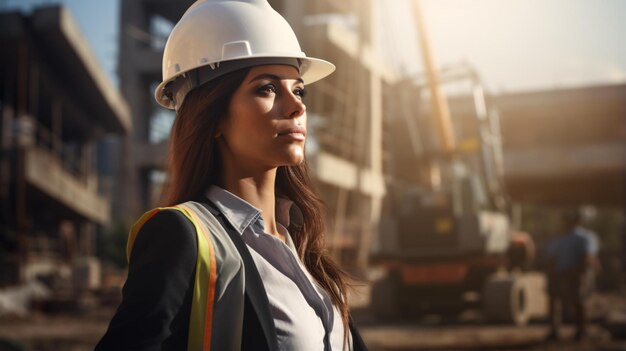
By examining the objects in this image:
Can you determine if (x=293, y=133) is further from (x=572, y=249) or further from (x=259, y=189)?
(x=572, y=249)

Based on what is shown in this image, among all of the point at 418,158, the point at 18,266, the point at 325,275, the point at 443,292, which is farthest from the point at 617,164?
the point at 325,275

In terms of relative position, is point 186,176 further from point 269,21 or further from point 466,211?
point 466,211

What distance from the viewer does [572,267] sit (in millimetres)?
10703

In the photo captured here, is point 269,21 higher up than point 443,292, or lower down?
higher up

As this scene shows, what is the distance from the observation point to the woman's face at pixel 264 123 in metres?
1.81

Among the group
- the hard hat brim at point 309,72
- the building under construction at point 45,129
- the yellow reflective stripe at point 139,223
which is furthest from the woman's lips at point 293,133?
the building under construction at point 45,129

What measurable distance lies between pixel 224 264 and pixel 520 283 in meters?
13.2

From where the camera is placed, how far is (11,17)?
18047 millimetres

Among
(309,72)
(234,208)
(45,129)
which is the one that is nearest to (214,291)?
(234,208)

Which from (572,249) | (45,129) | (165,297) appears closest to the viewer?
(165,297)

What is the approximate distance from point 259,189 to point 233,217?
0.60 ft

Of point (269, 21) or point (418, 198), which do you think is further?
point (418, 198)

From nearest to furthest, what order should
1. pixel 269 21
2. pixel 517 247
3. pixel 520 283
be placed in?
pixel 269 21
pixel 520 283
pixel 517 247

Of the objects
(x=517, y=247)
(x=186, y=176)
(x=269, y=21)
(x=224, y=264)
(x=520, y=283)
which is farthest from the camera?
(x=517, y=247)
